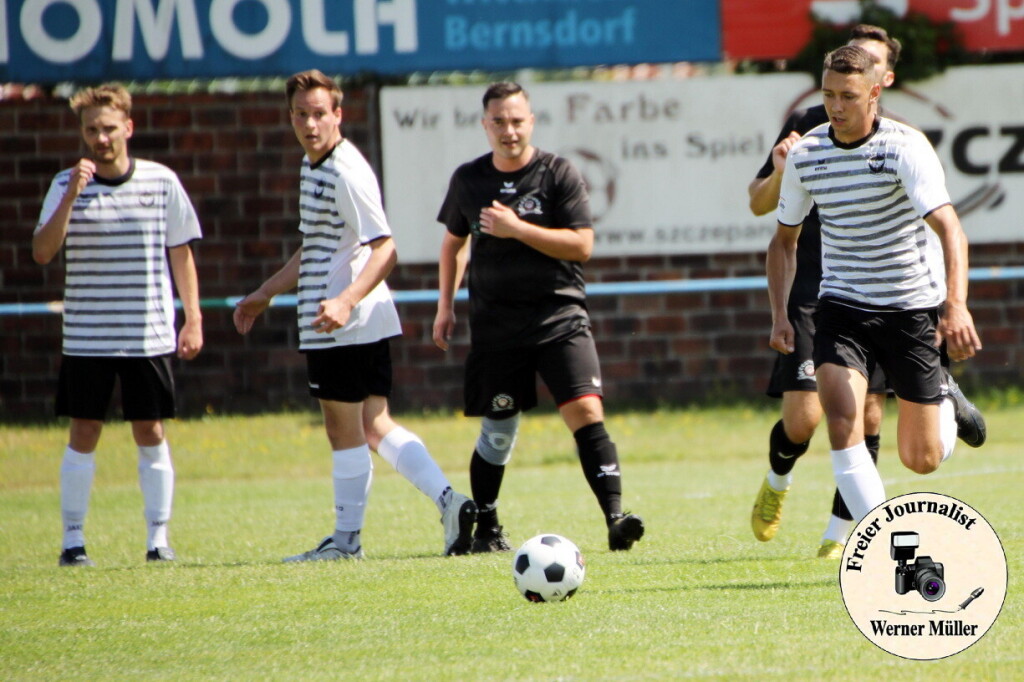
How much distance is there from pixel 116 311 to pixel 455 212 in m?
Result: 1.78

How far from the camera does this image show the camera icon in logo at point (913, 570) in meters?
4.38

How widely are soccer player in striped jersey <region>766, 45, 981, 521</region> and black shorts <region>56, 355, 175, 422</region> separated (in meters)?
3.29

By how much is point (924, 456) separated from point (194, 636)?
289 centimetres

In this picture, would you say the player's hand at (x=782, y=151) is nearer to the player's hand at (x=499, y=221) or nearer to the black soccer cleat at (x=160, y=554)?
the player's hand at (x=499, y=221)

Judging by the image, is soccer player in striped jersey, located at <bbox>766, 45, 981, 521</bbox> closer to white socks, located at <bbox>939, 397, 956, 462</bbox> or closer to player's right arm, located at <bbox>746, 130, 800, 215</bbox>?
white socks, located at <bbox>939, 397, 956, 462</bbox>

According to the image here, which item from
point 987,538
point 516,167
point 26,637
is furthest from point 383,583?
point 987,538

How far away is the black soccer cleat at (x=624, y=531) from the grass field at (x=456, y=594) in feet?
0.31

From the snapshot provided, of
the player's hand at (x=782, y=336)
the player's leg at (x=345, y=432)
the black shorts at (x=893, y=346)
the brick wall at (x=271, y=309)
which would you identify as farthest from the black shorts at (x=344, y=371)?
the brick wall at (x=271, y=309)

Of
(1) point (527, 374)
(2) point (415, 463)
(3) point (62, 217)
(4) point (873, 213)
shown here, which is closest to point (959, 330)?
(4) point (873, 213)

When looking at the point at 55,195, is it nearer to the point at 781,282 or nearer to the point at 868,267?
the point at 781,282

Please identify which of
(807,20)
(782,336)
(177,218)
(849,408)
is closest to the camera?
(849,408)

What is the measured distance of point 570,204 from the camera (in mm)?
7207

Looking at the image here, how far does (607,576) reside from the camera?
6227 mm

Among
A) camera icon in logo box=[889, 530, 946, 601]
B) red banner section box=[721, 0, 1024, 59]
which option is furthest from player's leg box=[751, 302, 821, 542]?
red banner section box=[721, 0, 1024, 59]
